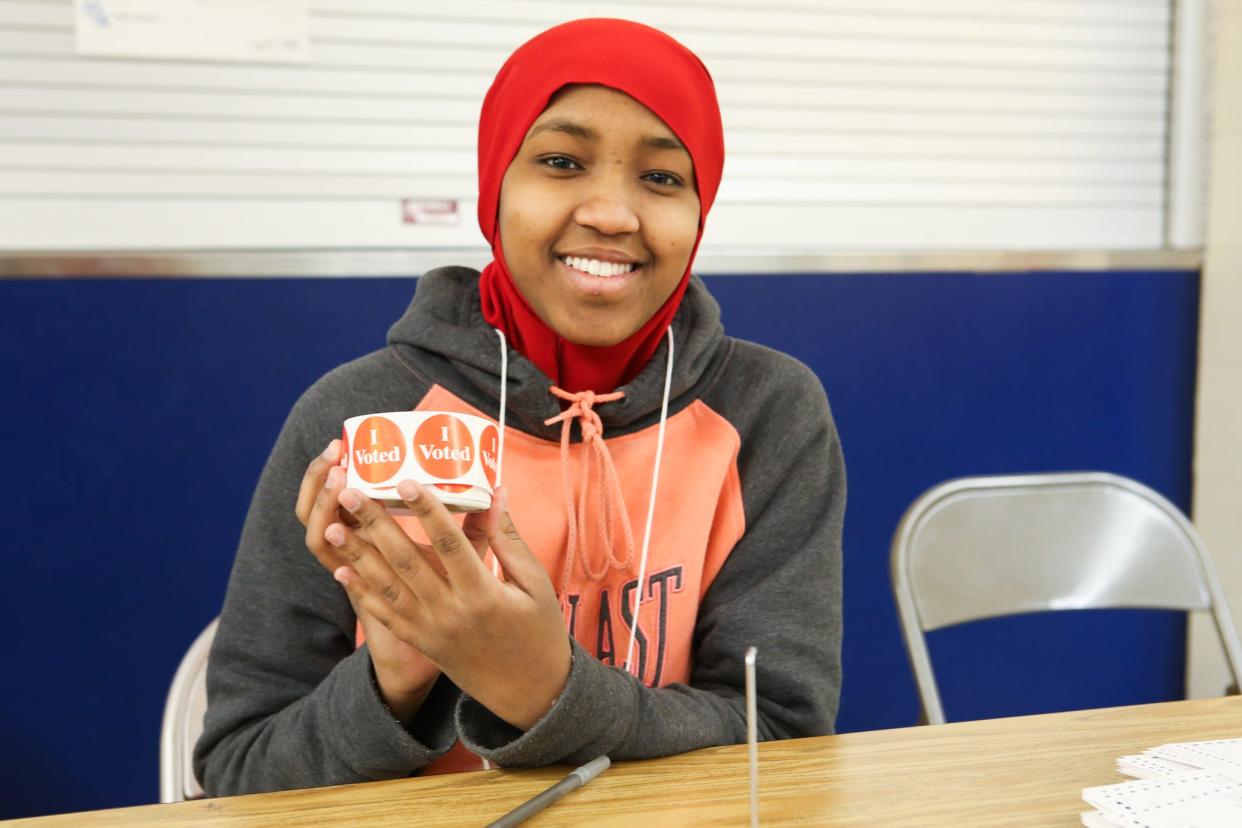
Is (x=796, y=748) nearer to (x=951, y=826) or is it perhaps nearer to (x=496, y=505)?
(x=951, y=826)

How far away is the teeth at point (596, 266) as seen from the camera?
1.19 m

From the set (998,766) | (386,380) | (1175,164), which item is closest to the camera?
(998,766)

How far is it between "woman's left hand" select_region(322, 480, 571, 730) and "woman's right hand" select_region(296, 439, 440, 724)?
21 millimetres

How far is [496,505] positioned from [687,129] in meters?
0.48

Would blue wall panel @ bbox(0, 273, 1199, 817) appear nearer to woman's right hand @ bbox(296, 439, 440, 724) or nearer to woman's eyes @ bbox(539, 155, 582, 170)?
woman's eyes @ bbox(539, 155, 582, 170)

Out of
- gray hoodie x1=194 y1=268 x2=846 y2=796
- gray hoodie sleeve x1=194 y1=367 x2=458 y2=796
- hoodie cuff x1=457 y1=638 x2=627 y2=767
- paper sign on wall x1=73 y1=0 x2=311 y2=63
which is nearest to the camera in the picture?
hoodie cuff x1=457 y1=638 x2=627 y2=767

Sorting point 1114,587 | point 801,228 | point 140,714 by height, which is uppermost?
point 801,228

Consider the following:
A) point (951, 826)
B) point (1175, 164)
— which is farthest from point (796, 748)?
point (1175, 164)

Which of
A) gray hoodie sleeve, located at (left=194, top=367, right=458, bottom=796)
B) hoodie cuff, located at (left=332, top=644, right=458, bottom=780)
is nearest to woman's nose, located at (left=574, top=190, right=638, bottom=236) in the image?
gray hoodie sleeve, located at (left=194, top=367, right=458, bottom=796)

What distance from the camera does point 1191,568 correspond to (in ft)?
5.24

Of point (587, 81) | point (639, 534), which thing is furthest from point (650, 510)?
point (587, 81)

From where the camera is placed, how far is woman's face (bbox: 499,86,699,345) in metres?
1.16

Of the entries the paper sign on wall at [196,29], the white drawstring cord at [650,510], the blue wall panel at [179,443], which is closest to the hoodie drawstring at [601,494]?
the white drawstring cord at [650,510]

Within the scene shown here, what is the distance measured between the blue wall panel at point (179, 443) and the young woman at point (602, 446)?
111 cm
